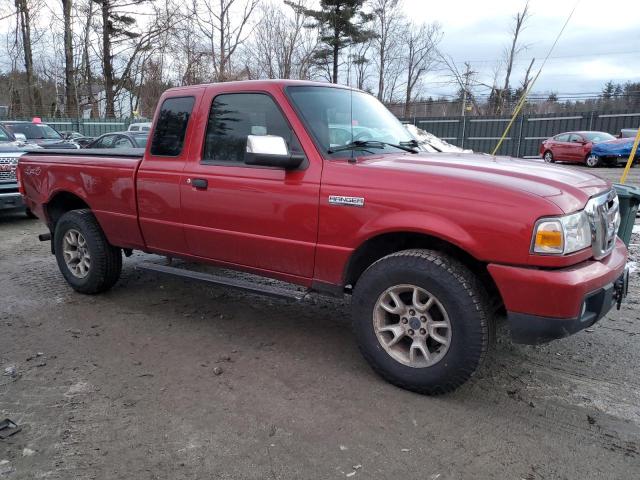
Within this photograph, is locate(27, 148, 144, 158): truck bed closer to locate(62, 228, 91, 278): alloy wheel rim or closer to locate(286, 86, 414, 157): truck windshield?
locate(62, 228, 91, 278): alloy wheel rim

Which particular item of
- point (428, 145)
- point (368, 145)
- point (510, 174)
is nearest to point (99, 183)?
point (368, 145)

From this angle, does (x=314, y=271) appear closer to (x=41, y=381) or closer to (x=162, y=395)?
(x=162, y=395)

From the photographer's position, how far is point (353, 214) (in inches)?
130

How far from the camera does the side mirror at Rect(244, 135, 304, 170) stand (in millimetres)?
3340

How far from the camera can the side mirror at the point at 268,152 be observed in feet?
11.0

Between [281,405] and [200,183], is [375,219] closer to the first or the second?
[281,405]

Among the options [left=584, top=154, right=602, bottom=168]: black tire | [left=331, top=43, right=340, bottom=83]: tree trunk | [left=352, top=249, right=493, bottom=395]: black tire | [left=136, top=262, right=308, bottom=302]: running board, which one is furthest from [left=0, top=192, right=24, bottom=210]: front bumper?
[left=331, top=43, right=340, bottom=83]: tree trunk

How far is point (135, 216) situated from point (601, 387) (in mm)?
3909

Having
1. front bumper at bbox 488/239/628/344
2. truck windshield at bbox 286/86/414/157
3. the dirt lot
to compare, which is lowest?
the dirt lot

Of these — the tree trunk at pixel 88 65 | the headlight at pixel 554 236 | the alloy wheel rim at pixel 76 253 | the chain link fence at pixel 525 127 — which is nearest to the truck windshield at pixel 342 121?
the headlight at pixel 554 236

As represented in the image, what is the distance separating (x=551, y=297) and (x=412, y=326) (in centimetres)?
84

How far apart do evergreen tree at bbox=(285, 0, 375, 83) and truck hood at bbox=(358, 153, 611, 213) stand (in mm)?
31379

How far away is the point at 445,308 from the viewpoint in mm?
3010

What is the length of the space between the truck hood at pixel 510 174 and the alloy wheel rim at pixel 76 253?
3.18 meters
